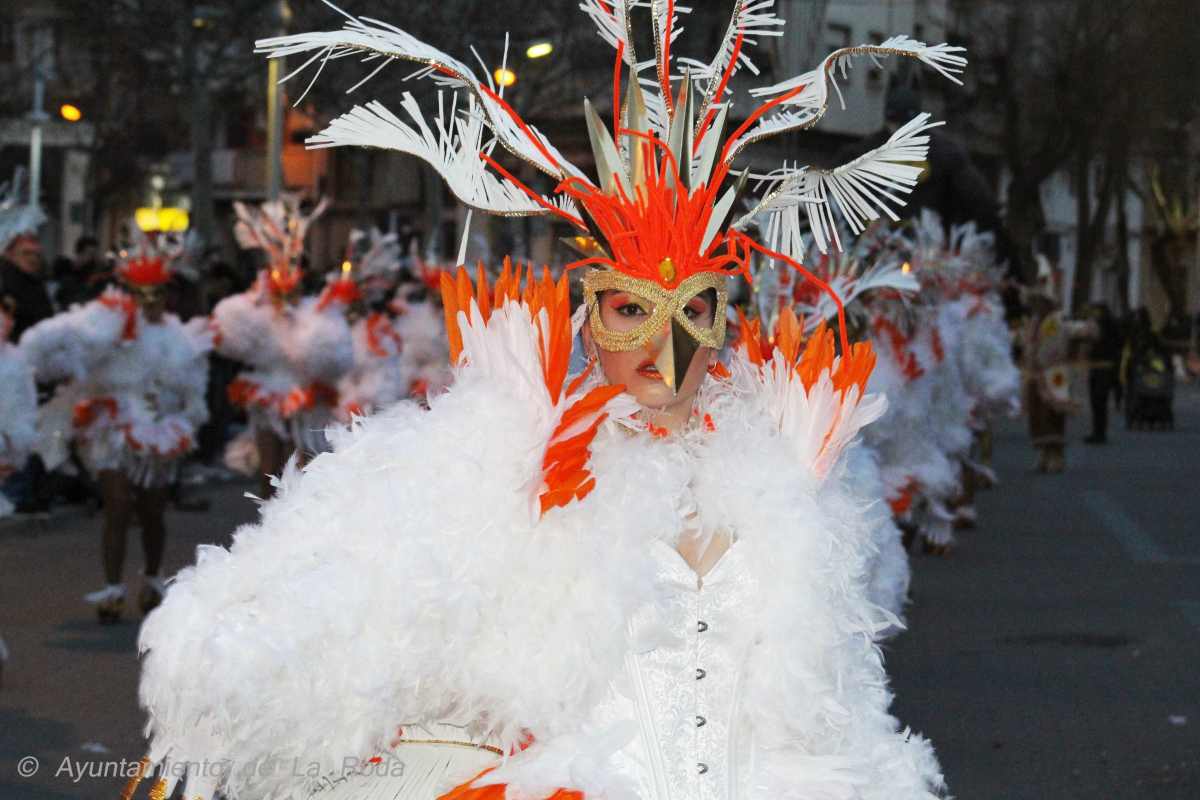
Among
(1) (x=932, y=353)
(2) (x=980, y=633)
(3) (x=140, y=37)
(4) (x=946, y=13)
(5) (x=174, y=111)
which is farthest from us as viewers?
(4) (x=946, y=13)

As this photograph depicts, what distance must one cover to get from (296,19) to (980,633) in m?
16.1

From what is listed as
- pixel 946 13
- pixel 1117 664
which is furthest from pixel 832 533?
pixel 946 13

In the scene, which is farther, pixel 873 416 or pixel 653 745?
pixel 873 416

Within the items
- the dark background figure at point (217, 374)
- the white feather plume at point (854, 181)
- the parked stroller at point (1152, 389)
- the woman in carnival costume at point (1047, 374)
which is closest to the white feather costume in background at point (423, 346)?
the dark background figure at point (217, 374)

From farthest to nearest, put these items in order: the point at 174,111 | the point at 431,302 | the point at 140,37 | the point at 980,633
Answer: the point at 174,111 < the point at 140,37 < the point at 431,302 < the point at 980,633

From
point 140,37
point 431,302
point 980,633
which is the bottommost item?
point 980,633

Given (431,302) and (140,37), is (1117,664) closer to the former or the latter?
(431,302)

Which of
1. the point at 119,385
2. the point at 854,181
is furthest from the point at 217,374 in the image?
the point at 854,181

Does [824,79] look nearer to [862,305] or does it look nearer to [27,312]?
[862,305]

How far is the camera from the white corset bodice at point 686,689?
3404 mm

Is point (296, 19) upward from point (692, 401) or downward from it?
upward

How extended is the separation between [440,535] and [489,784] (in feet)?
1.42

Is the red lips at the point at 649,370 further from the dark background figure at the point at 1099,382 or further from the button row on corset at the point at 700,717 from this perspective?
the dark background figure at the point at 1099,382

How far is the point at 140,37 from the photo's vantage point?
2288cm
